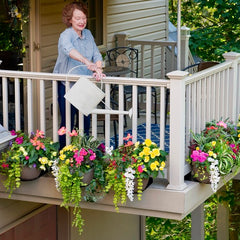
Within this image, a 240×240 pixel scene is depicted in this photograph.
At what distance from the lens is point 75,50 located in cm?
650

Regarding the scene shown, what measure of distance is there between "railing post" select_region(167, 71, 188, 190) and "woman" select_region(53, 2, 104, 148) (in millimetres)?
795

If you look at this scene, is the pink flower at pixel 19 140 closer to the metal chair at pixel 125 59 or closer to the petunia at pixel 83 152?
the petunia at pixel 83 152

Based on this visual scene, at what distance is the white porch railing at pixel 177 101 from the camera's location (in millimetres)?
6117

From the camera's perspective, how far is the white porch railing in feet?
20.1

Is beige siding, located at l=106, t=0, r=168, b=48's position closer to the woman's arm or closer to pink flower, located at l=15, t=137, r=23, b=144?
the woman's arm

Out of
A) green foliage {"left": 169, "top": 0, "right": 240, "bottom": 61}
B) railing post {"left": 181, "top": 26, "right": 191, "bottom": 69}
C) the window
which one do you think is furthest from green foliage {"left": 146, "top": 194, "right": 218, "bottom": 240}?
the window

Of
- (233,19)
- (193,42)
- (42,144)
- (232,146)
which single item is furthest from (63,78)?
(193,42)

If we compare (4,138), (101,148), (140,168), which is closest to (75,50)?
(101,148)

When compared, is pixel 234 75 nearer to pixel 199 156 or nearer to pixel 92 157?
pixel 199 156

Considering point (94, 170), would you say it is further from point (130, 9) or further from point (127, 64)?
point (130, 9)

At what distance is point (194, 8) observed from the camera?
19078 mm

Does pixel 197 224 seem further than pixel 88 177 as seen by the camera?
Yes

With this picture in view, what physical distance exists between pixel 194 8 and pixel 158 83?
13305mm

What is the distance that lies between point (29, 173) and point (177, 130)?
1331 mm
